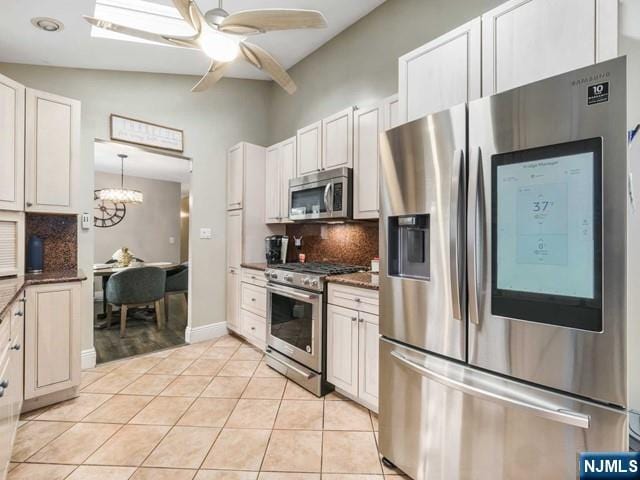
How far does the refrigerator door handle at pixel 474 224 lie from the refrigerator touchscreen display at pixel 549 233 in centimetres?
5

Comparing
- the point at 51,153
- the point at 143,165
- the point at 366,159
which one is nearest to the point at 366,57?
the point at 366,159

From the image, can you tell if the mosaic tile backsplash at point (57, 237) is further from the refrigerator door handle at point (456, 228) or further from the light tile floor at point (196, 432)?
the refrigerator door handle at point (456, 228)

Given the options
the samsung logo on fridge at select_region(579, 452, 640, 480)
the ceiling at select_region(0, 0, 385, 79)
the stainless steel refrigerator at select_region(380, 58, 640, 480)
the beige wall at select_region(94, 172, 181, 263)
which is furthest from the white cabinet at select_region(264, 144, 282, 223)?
the beige wall at select_region(94, 172, 181, 263)

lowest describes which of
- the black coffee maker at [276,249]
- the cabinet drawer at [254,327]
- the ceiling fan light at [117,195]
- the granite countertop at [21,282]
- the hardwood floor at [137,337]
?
the hardwood floor at [137,337]

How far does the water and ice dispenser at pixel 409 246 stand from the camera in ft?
5.04

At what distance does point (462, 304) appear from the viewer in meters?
1.35

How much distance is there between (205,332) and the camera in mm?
3750

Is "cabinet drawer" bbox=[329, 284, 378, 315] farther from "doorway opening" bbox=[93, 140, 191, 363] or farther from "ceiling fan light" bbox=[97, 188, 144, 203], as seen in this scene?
"ceiling fan light" bbox=[97, 188, 144, 203]

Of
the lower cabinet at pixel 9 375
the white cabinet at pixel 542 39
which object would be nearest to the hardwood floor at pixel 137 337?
the lower cabinet at pixel 9 375

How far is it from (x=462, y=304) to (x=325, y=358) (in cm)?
139

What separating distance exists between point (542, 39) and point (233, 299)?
3480mm

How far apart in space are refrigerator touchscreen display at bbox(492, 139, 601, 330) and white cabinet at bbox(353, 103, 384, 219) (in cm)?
126

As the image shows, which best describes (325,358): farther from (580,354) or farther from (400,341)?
(580,354)

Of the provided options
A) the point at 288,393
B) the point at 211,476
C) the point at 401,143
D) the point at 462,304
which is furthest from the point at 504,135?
the point at 288,393
